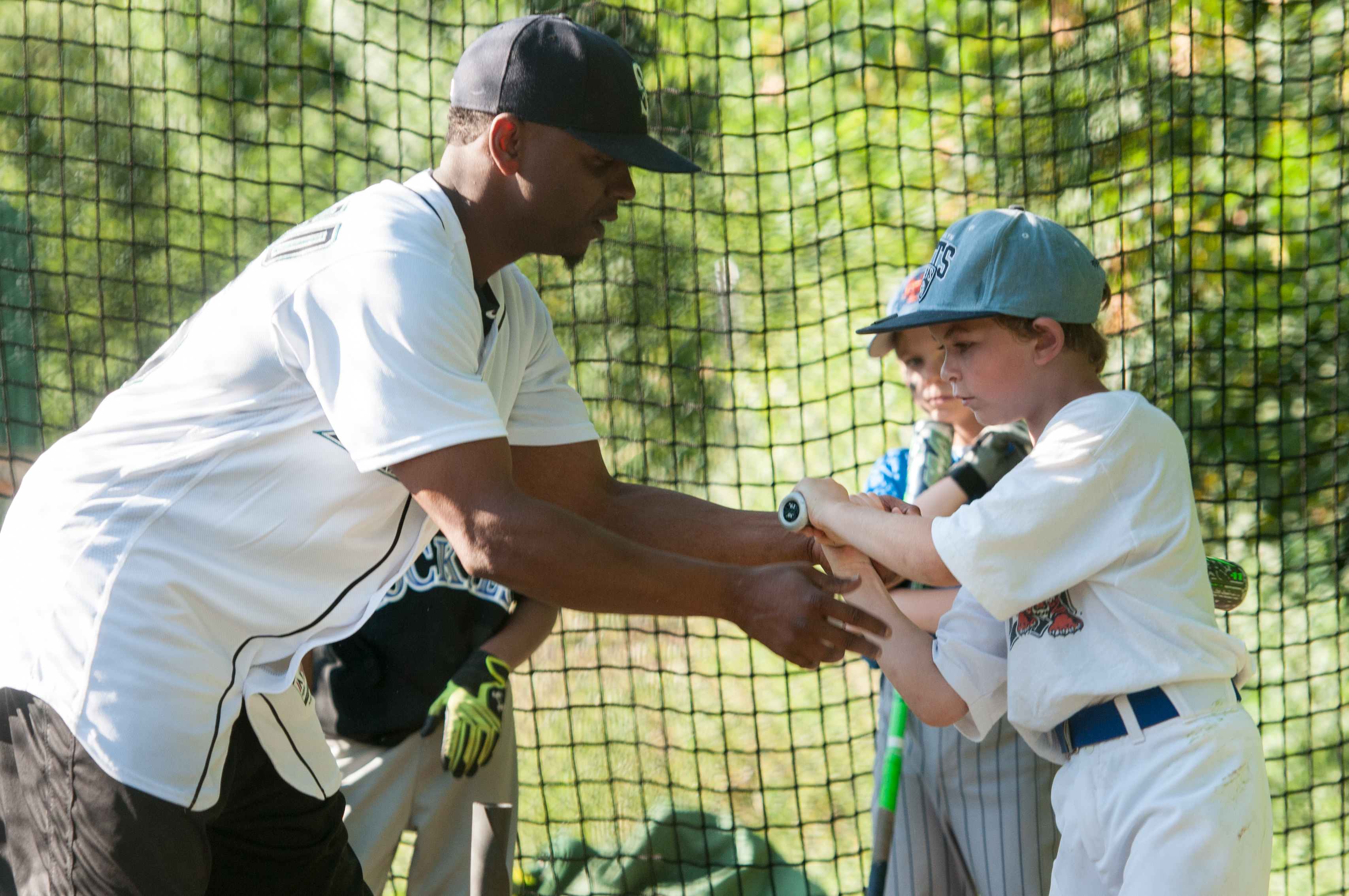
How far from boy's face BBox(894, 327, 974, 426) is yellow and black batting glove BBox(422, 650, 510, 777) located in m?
1.21

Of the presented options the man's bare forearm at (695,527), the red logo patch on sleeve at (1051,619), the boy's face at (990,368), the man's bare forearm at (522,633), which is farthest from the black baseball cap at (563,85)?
the man's bare forearm at (522,633)

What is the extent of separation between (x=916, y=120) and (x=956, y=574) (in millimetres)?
4043

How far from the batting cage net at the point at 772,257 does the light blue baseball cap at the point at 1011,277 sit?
215 cm

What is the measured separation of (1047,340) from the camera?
1839 millimetres

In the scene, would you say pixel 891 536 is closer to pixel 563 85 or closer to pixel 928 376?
pixel 563 85

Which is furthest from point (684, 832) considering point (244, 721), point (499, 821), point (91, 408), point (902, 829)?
point (91, 408)

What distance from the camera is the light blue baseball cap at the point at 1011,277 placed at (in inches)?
71.4

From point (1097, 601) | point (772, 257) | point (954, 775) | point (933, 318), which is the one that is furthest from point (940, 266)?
point (772, 257)

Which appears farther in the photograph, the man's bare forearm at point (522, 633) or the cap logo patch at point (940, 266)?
the man's bare forearm at point (522, 633)

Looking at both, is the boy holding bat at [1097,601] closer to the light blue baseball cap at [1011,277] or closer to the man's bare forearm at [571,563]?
the light blue baseball cap at [1011,277]

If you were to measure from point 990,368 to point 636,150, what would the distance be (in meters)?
0.67

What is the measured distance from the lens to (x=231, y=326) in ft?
5.68

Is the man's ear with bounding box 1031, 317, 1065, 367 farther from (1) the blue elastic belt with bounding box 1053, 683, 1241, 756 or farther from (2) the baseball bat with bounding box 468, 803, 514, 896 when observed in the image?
(2) the baseball bat with bounding box 468, 803, 514, 896

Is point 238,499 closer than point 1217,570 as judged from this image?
Yes
